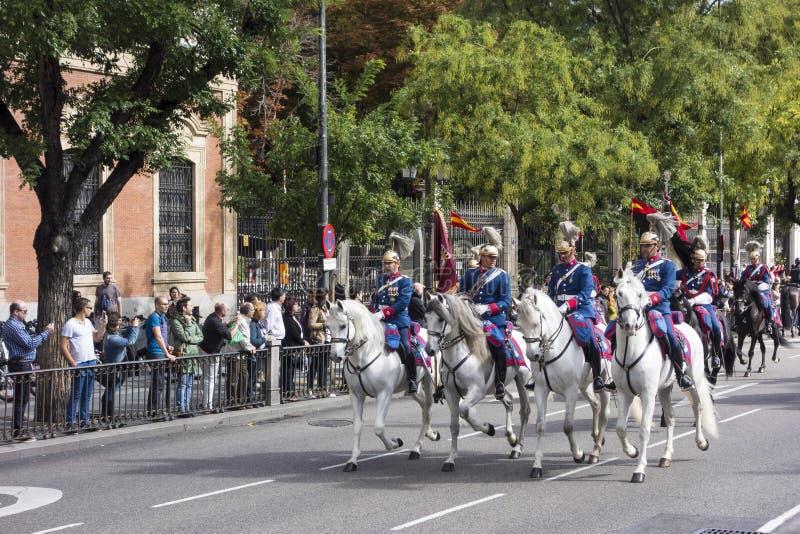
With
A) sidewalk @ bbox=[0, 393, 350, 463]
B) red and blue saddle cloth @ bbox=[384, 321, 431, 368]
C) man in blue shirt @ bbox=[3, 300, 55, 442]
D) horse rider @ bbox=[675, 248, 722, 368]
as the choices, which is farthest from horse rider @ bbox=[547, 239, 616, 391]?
man in blue shirt @ bbox=[3, 300, 55, 442]

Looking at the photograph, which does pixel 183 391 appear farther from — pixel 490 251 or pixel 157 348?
pixel 490 251

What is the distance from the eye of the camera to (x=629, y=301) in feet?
36.0

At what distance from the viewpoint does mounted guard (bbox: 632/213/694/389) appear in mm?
11828

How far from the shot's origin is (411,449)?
1291cm

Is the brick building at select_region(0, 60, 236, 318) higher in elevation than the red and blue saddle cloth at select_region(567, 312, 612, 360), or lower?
higher

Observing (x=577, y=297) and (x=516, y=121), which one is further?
(x=516, y=121)

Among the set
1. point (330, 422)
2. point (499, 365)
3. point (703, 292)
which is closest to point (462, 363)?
point (499, 365)

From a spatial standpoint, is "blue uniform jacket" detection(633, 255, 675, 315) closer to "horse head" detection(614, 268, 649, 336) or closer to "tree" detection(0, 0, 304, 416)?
"horse head" detection(614, 268, 649, 336)

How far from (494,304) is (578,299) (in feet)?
3.33

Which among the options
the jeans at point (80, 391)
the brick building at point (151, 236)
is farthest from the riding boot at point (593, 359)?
the brick building at point (151, 236)

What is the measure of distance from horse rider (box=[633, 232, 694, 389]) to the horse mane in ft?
6.53

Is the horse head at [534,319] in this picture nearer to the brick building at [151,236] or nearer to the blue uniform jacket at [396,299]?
the blue uniform jacket at [396,299]

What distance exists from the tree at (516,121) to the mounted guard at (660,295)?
13210 mm

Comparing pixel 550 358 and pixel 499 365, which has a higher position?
pixel 550 358
